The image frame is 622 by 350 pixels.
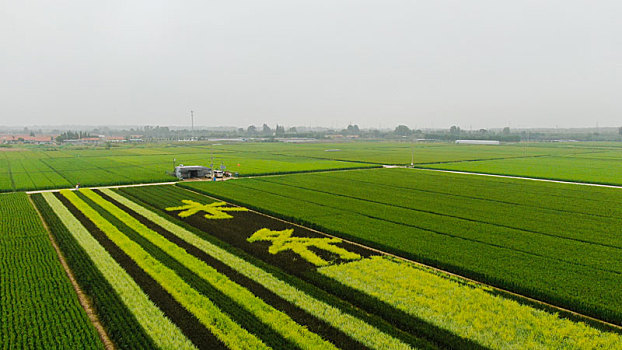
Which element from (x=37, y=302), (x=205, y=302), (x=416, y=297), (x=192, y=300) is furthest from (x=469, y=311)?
(x=37, y=302)

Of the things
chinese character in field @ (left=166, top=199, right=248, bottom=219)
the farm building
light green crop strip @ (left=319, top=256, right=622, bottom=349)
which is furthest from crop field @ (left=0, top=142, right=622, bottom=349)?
the farm building

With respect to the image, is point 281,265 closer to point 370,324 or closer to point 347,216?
point 370,324

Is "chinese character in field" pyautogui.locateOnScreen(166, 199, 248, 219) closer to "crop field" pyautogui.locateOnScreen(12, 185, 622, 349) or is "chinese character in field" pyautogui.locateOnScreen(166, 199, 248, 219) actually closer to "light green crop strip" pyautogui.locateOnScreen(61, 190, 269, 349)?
"crop field" pyautogui.locateOnScreen(12, 185, 622, 349)

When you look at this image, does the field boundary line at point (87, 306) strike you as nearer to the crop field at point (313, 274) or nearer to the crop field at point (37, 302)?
the crop field at point (313, 274)

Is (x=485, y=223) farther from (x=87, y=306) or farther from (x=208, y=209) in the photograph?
(x=87, y=306)

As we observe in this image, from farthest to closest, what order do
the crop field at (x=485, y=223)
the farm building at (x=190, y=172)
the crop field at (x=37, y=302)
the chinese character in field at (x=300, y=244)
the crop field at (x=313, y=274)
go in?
1. the farm building at (x=190, y=172)
2. the chinese character in field at (x=300, y=244)
3. the crop field at (x=485, y=223)
4. the crop field at (x=313, y=274)
5. the crop field at (x=37, y=302)

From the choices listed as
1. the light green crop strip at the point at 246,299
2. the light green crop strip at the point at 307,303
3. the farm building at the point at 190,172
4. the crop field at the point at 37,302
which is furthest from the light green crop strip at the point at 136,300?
the farm building at the point at 190,172

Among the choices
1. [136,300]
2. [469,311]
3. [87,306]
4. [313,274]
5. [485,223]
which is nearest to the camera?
[469,311]
